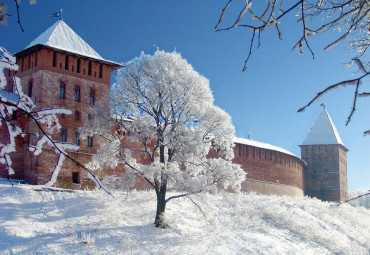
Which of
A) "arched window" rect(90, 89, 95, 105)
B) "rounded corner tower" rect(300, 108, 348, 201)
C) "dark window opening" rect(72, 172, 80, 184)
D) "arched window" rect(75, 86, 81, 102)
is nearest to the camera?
"dark window opening" rect(72, 172, 80, 184)

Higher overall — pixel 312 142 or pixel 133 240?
pixel 312 142

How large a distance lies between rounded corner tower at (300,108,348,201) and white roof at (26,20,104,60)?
21625 mm

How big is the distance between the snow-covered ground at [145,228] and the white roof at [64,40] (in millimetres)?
5928

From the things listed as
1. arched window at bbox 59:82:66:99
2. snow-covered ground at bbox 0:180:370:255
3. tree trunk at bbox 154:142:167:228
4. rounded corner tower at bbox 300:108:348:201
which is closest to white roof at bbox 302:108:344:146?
rounded corner tower at bbox 300:108:348:201

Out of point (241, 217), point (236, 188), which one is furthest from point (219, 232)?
point (241, 217)

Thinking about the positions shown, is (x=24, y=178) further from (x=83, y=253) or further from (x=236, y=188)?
(x=236, y=188)

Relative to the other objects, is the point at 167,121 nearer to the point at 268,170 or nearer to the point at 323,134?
the point at 268,170

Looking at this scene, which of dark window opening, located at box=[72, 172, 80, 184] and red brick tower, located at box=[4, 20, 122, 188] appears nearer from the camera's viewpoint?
red brick tower, located at box=[4, 20, 122, 188]

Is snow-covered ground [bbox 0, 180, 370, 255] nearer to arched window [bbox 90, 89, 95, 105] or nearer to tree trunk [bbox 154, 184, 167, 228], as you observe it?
tree trunk [bbox 154, 184, 167, 228]

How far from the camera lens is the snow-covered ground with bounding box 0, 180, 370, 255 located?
1199 centimetres

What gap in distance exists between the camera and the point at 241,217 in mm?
17609

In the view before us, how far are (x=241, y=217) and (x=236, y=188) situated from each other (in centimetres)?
299

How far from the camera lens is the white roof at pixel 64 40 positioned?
60.3 ft

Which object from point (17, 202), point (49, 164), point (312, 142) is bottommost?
point (17, 202)
